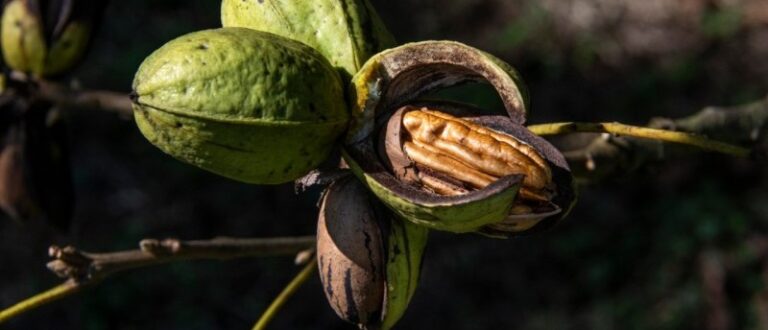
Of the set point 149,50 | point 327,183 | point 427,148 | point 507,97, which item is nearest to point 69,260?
point 327,183

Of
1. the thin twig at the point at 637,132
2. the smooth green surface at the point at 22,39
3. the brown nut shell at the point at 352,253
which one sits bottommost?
the brown nut shell at the point at 352,253

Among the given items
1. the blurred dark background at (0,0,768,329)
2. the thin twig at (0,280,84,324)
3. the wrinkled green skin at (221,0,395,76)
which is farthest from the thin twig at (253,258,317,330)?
the blurred dark background at (0,0,768,329)

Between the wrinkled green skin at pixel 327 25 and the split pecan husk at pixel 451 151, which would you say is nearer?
the split pecan husk at pixel 451 151

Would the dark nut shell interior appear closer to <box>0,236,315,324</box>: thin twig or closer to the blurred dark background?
<box>0,236,315,324</box>: thin twig

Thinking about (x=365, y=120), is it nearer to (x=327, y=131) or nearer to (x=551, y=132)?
(x=327, y=131)

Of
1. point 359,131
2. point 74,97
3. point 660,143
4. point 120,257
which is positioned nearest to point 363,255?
point 359,131

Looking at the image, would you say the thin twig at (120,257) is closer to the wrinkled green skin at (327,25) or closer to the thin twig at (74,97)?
the wrinkled green skin at (327,25)

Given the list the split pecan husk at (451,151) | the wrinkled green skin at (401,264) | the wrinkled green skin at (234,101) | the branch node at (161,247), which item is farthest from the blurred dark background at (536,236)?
the wrinkled green skin at (234,101)
